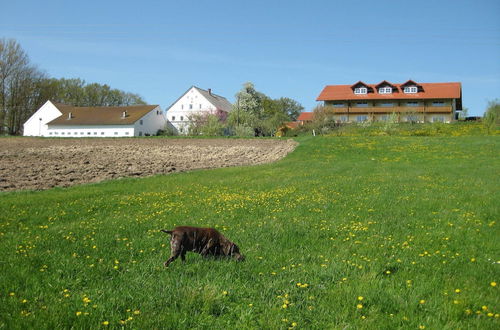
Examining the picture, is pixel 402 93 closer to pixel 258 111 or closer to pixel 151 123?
pixel 258 111

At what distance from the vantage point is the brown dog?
5.88 meters

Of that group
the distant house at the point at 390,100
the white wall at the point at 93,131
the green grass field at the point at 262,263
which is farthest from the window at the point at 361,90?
the green grass field at the point at 262,263

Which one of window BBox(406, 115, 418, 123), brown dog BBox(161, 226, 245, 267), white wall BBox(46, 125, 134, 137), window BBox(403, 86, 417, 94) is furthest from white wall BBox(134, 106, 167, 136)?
brown dog BBox(161, 226, 245, 267)

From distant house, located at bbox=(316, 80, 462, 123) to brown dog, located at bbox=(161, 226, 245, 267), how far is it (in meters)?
75.0

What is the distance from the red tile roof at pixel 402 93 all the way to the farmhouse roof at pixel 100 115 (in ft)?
128

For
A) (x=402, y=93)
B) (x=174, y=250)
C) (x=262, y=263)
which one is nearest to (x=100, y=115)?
(x=402, y=93)

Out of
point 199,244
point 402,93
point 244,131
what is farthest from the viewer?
point 402,93

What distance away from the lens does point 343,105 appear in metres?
85.3

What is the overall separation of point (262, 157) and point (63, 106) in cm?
6884

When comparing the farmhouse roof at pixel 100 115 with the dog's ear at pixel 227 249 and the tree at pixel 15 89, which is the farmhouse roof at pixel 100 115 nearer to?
the tree at pixel 15 89

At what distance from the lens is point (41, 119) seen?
85.3 m

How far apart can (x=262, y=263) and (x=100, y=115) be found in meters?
83.9

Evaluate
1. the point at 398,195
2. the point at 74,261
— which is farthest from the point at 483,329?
the point at 398,195

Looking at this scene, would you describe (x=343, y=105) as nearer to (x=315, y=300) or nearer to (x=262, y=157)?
(x=262, y=157)
